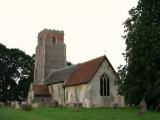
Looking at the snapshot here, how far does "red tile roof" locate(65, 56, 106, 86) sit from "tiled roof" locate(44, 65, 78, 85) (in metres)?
1.43

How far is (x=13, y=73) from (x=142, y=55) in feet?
153

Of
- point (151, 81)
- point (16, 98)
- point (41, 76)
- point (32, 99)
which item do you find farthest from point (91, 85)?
point (16, 98)

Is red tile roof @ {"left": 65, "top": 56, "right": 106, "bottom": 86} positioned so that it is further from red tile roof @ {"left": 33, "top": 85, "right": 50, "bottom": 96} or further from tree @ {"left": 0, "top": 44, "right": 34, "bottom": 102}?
tree @ {"left": 0, "top": 44, "right": 34, "bottom": 102}

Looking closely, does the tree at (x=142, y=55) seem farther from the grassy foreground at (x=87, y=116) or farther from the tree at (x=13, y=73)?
the tree at (x=13, y=73)

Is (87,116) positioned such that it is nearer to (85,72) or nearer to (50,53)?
(85,72)

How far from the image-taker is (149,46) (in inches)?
1267

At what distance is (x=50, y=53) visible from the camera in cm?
6600

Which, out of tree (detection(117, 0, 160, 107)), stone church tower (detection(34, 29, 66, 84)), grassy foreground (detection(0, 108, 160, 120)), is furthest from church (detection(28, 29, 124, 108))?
grassy foreground (detection(0, 108, 160, 120))

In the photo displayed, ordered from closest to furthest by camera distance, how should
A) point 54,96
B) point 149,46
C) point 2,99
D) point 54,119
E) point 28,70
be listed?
point 54,119, point 149,46, point 54,96, point 2,99, point 28,70

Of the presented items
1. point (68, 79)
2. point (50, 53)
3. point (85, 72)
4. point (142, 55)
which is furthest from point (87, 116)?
point (50, 53)

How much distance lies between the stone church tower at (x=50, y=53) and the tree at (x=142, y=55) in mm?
30104

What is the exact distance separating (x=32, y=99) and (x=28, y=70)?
1817 cm

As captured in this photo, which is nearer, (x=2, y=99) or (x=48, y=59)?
(x=48, y=59)

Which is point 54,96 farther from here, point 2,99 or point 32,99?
point 2,99
